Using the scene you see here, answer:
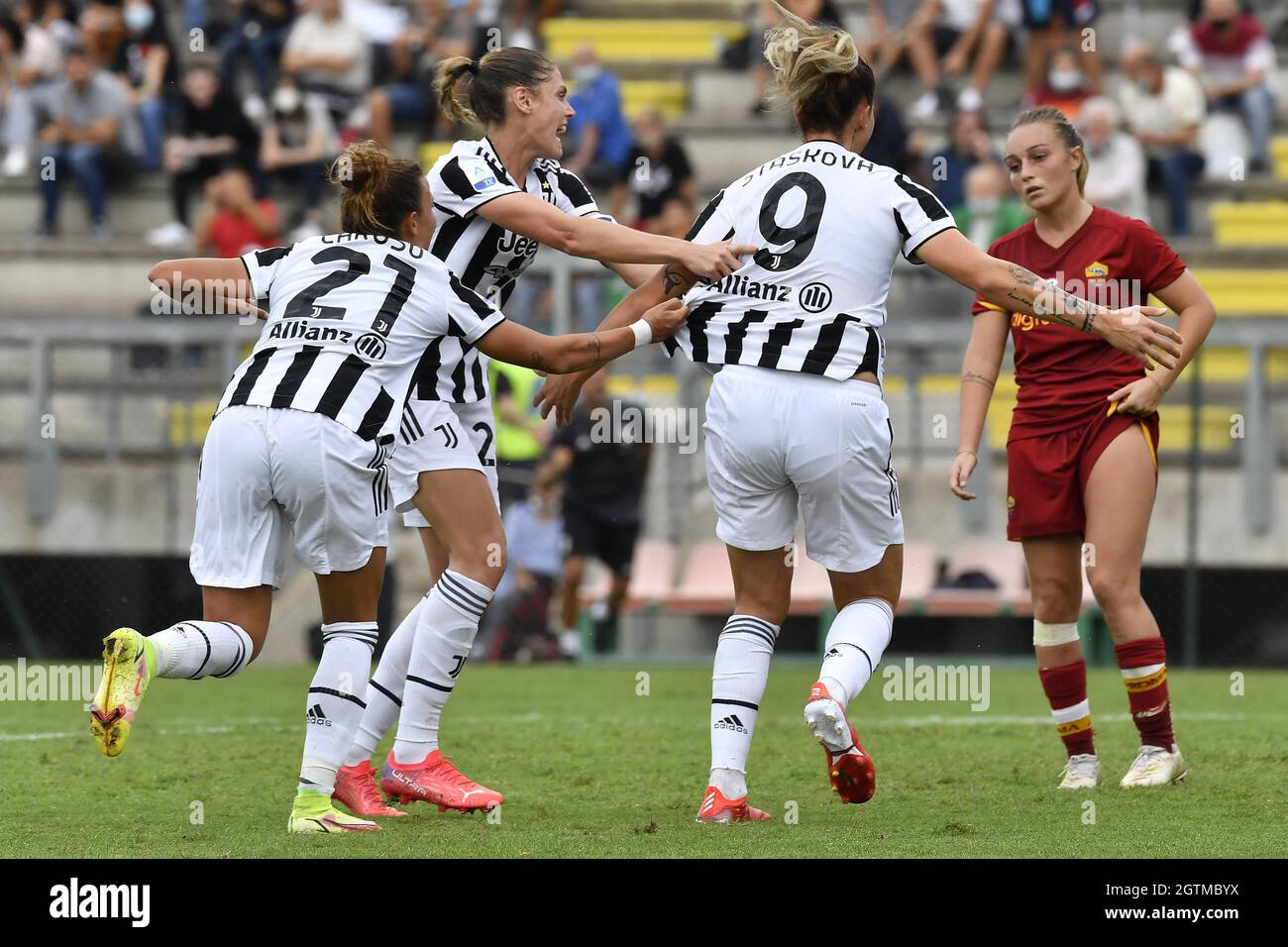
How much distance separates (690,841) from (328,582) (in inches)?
54.1

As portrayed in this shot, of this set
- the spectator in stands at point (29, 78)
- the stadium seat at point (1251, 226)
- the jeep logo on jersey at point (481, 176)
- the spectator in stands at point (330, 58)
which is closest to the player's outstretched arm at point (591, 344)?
the jeep logo on jersey at point (481, 176)

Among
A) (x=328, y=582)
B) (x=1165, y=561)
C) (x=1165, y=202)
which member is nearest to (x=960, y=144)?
(x=1165, y=202)

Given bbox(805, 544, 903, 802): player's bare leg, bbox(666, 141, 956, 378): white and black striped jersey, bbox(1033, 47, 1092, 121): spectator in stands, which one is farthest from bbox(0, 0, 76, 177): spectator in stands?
bbox(805, 544, 903, 802): player's bare leg

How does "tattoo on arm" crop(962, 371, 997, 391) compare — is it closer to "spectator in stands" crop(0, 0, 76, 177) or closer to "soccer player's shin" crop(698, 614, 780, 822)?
"soccer player's shin" crop(698, 614, 780, 822)

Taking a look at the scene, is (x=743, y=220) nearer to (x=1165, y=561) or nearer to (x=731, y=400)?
(x=731, y=400)

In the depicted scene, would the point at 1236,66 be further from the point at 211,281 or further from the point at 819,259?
the point at 211,281

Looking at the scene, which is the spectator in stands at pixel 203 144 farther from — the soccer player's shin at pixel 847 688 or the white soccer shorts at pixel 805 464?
the soccer player's shin at pixel 847 688

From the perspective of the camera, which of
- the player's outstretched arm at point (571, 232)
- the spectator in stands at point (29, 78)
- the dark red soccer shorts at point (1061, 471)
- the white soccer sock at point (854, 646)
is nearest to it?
the white soccer sock at point (854, 646)

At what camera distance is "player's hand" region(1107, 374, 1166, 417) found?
256 inches

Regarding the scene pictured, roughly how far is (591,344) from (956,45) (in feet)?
41.1

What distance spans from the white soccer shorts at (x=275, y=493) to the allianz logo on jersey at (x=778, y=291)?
3.92 ft

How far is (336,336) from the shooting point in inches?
224

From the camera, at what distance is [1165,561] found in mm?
13750

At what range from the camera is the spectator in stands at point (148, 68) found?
17844 mm
